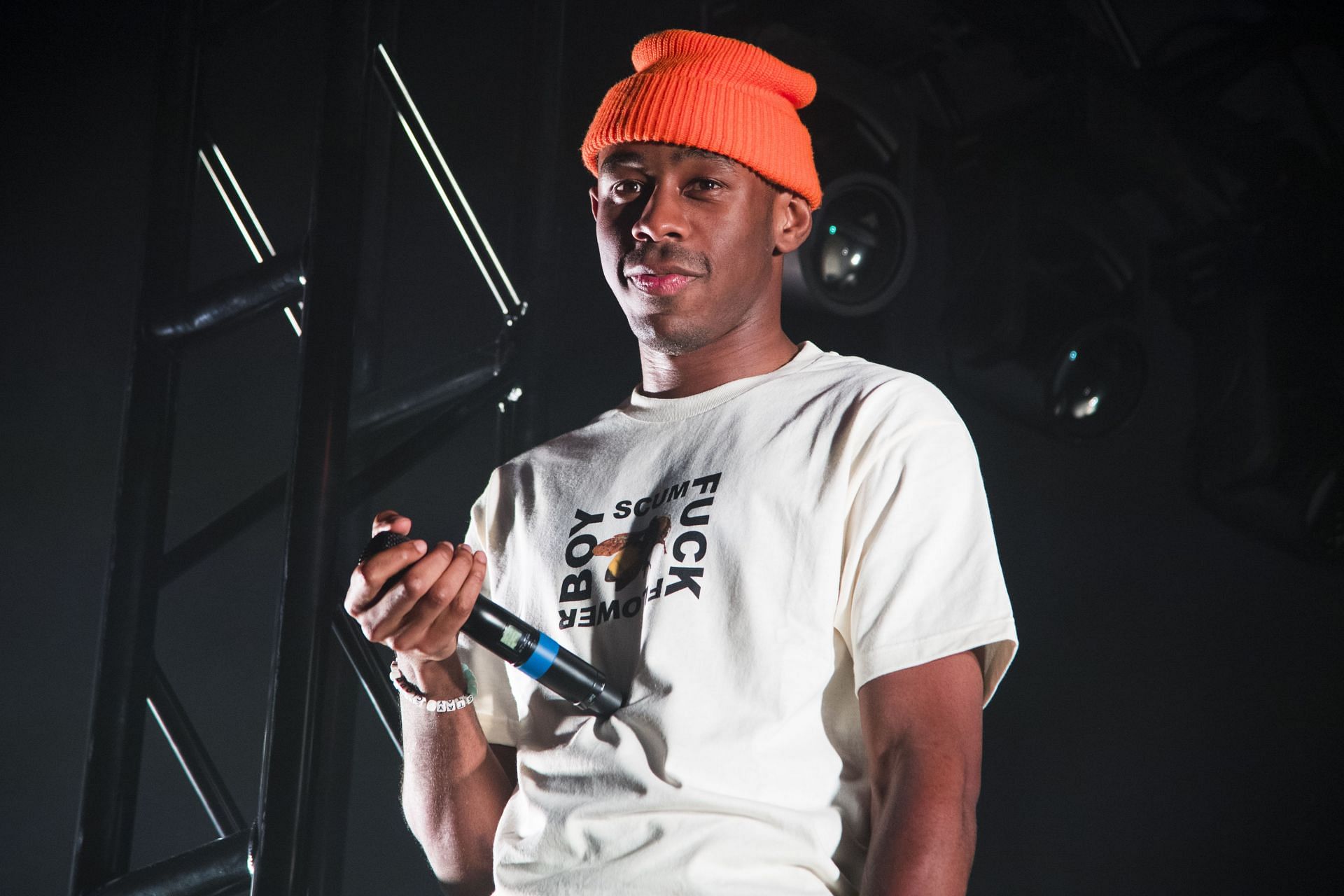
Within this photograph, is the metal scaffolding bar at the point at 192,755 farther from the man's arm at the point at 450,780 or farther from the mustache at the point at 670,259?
the mustache at the point at 670,259

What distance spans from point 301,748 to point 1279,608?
82.7 inches

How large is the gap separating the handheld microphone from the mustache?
41cm

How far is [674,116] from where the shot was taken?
4.23 feet

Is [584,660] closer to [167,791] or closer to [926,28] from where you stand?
[926,28]

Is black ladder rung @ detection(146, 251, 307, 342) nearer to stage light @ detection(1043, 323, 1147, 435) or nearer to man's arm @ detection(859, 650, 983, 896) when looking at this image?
man's arm @ detection(859, 650, 983, 896)

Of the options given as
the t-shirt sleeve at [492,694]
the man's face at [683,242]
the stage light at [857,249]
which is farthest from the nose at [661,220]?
the stage light at [857,249]

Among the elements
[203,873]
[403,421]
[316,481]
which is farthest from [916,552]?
[203,873]

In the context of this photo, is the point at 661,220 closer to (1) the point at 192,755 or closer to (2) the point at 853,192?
(2) the point at 853,192

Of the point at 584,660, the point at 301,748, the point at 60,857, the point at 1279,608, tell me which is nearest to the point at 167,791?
the point at 60,857

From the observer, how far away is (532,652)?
40.9 inches

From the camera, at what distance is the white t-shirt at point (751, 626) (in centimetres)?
99

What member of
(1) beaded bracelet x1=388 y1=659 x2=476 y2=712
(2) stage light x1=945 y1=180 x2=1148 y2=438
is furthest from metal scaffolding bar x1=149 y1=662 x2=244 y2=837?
(2) stage light x1=945 y1=180 x2=1148 y2=438

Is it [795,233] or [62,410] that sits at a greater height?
[62,410]

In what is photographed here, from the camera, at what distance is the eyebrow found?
1291mm
